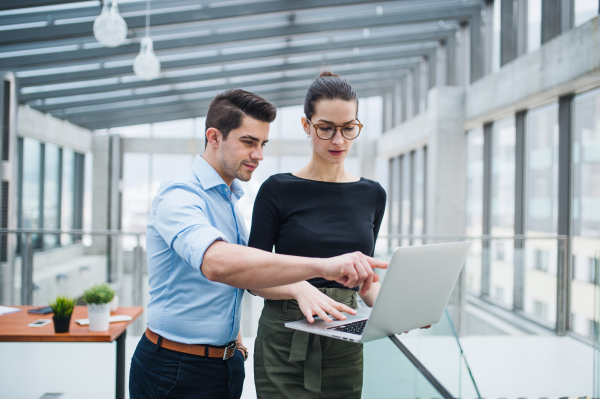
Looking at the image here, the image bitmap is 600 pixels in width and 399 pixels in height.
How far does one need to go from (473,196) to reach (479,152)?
766 millimetres

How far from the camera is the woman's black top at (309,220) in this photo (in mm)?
1387

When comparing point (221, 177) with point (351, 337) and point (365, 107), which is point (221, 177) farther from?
point (365, 107)

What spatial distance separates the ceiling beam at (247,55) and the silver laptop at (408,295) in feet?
25.3

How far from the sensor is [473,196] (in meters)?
8.00

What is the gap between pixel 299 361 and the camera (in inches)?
51.4

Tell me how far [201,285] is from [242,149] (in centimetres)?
44

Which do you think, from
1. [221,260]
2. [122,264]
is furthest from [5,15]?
[221,260]

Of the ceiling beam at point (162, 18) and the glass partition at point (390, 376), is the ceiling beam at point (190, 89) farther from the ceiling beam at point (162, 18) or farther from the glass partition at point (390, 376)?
the glass partition at point (390, 376)

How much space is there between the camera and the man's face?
1.44 m

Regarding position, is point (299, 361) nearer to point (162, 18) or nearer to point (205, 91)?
point (162, 18)

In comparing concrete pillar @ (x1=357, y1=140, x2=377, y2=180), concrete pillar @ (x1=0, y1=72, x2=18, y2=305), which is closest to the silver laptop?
concrete pillar @ (x1=0, y1=72, x2=18, y2=305)

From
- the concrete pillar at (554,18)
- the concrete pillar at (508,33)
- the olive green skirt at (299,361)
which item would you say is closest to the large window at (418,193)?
the concrete pillar at (508,33)

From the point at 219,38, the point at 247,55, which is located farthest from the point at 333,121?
the point at 247,55

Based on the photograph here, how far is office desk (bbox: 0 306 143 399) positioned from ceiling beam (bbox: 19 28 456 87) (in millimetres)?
6664
